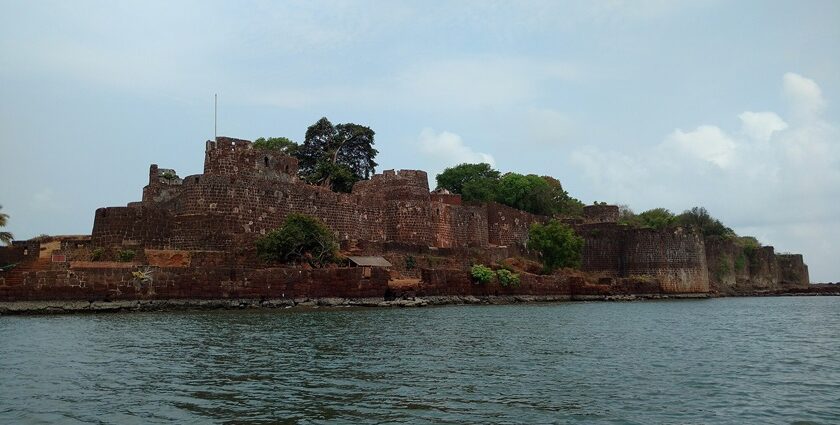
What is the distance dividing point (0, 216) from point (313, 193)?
1645 centimetres

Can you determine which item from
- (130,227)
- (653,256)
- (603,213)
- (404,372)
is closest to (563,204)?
(603,213)

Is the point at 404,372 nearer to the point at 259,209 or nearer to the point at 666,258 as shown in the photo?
the point at 259,209

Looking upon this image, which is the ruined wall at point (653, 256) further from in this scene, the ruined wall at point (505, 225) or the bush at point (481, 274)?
the bush at point (481, 274)

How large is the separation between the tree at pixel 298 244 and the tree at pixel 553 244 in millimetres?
20787

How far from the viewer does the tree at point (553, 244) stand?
5578 cm

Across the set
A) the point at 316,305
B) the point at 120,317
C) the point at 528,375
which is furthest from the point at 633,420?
the point at 316,305

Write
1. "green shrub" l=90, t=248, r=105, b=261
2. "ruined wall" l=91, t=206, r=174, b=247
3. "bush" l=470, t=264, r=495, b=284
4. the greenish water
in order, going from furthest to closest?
"bush" l=470, t=264, r=495, b=284 → "ruined wall" l=91, t=206, r=174, b=247 → "green shrub" l=90, t=248, r=105, b=261 → the greenish water

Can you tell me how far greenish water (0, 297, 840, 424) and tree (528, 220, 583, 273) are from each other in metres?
27.0

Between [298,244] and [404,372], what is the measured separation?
2291 centimetres

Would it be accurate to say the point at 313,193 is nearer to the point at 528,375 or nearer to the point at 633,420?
the point at 528,375

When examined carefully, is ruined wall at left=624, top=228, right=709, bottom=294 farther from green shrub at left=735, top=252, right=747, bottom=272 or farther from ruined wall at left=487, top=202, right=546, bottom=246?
green shrub at left=735, top=252, right=747, bottom=272

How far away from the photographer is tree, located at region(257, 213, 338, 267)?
38219 millimetres

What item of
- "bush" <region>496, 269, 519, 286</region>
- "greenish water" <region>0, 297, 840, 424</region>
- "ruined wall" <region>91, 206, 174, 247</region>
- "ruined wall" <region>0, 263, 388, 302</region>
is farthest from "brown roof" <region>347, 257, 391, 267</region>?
"greenish water" <region>0, 297, 840, 424</region>

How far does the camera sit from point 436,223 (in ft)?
168
